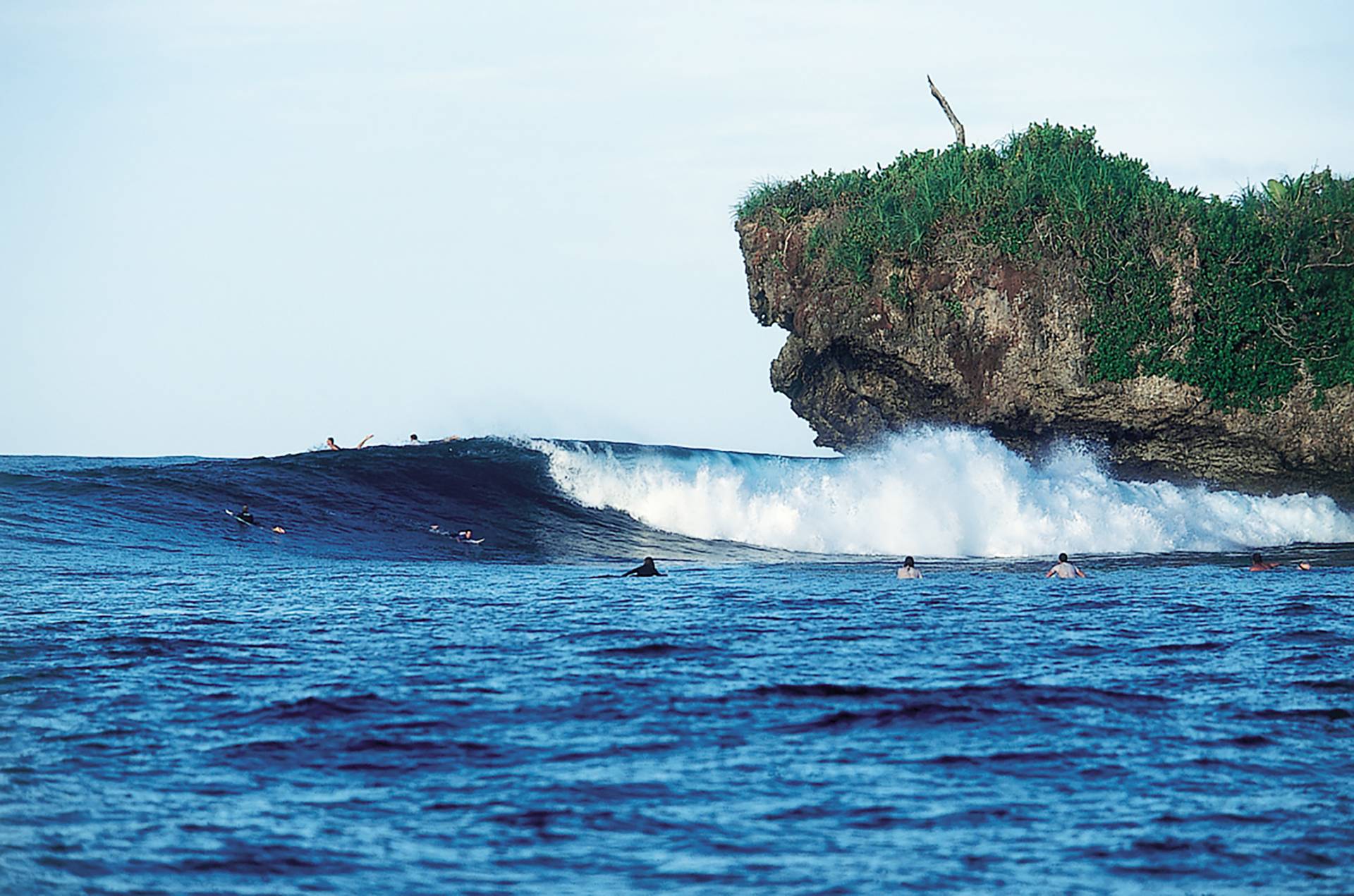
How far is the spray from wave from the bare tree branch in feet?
23.3

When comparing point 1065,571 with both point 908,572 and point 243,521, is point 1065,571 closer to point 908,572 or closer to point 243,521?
point 908,572

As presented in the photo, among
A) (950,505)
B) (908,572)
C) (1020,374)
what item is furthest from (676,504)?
(908,572)

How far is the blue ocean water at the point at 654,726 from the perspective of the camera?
614 cm

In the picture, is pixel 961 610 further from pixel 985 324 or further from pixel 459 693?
pixel 985 324

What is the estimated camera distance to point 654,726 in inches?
337

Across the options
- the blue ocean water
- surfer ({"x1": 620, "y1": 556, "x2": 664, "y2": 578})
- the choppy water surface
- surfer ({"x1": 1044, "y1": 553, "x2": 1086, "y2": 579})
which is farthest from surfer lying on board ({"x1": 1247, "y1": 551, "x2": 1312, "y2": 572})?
surfer ({"x1": 620, "y1": 556, "x2": 664, "y2": 578})

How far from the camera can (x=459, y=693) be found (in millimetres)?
9508

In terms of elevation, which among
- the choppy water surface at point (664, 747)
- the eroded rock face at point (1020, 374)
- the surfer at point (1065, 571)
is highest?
the eroded rock face at point (1020, 374)

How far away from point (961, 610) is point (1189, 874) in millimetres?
8569

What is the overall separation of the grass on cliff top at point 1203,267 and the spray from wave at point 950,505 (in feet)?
8.46

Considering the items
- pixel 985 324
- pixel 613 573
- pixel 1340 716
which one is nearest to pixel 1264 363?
pixel 985 324

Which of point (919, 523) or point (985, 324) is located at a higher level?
point (985, 324)

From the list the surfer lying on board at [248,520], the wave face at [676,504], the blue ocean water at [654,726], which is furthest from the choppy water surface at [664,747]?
the wave face at [676,504]

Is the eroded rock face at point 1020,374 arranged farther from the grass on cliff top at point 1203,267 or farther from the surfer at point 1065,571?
the surfer at point 1065,571
